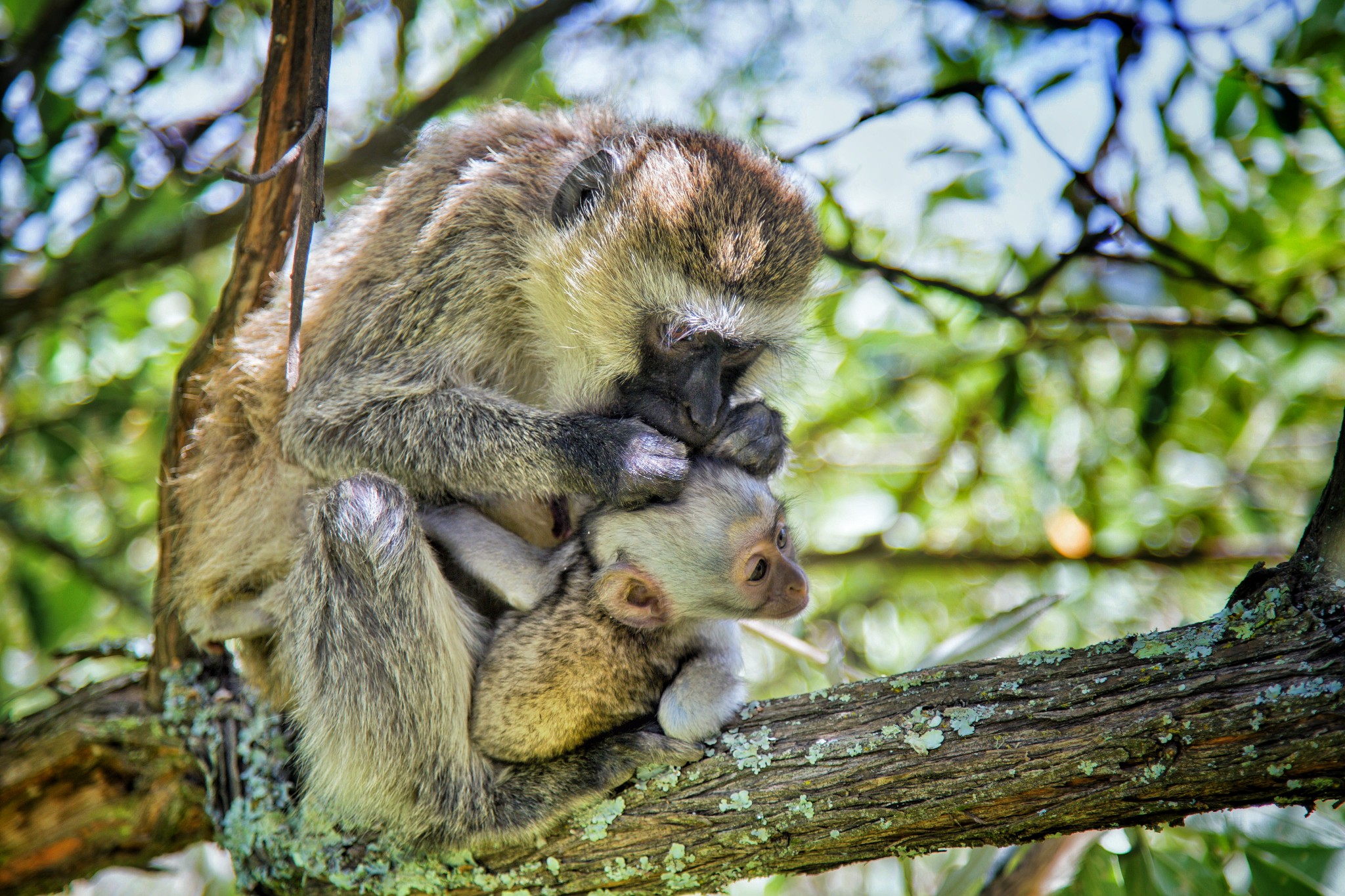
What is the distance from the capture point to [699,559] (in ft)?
8.57

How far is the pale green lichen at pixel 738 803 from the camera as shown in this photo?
233cm

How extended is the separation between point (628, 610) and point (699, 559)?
0.80 ft

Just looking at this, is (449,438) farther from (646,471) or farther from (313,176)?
(313,176)

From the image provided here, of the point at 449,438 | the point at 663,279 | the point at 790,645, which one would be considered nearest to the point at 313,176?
the point at 449,438

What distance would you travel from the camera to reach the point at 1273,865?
8.72 ft

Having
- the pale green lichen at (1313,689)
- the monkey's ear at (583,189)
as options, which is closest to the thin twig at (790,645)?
the monkey's ear at (583,189)

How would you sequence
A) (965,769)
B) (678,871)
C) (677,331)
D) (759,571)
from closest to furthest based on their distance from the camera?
(965,769)
(678,871)
(759,571)
(677,331)

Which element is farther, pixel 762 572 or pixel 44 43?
pixel 44 43

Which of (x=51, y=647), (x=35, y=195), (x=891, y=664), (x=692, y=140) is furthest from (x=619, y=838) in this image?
(x=35, y=195)

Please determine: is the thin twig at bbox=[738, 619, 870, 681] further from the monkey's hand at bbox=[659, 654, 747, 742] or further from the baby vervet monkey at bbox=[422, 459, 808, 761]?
the monkey's hand at bbox=[659, 654, 747, 742]

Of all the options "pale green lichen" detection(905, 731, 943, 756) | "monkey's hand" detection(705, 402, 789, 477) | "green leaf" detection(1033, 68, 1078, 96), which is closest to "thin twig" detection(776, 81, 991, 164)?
"green leaf" detection(1033, 68, 1078, 96)

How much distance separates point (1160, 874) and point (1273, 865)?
11.7 inches

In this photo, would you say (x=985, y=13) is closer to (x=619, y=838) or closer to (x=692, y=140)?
(x=692, y=140)

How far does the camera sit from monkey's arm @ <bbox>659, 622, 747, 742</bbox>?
96.6 inches
